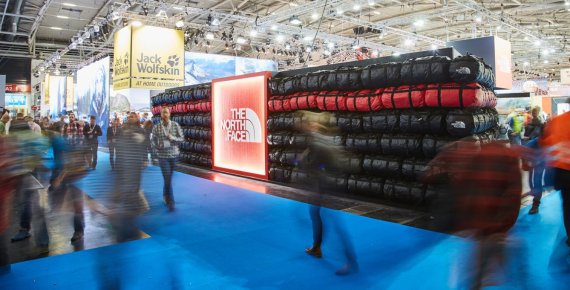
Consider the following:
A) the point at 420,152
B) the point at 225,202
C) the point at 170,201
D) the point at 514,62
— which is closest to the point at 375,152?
the point at 420,152

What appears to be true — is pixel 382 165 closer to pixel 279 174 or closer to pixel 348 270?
pixel 279 174

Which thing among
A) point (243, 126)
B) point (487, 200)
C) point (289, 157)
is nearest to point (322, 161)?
point (487, 200)

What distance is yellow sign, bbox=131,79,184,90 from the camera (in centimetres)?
1130

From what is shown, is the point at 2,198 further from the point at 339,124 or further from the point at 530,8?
the point at 530,8

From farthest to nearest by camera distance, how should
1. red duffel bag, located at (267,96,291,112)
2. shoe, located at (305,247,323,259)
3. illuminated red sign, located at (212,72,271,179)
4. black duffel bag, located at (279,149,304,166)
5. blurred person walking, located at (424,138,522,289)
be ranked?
illuminated red sign, located at (212,72,271,179) → red duffel bag, located at (267,96,291,112) → black duffel bag, located at (279,149,304,166) → shoe, located at (305,247,323,259) → blurred person walking, located at (424,138,522,289)

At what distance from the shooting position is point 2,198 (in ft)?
8.36

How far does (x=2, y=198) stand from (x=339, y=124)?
5.02m

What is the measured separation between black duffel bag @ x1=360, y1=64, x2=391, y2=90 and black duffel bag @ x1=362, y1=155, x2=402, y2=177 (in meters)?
1.14

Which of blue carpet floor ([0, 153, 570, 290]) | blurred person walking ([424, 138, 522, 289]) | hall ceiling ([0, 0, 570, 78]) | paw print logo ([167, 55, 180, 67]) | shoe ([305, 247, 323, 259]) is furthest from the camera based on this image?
hall ceiling ([0, 0, 570, 78])

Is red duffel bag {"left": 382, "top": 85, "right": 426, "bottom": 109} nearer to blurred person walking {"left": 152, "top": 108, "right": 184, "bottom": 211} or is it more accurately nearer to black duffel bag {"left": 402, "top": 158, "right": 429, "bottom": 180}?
black duffel bag {"left": 402, "top": 158, "right": 429, "bottom": 180}

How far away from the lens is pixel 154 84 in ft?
38.2

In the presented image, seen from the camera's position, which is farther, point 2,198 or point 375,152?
point 375,152

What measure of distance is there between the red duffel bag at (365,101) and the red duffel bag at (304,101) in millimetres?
837

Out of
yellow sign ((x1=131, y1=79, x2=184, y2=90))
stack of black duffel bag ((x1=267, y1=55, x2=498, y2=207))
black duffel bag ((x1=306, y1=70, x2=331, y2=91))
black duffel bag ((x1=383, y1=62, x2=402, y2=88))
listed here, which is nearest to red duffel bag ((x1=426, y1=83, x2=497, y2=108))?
stack of black duffel bag ((x1=267, y1=55, x2=498, y2=207))
